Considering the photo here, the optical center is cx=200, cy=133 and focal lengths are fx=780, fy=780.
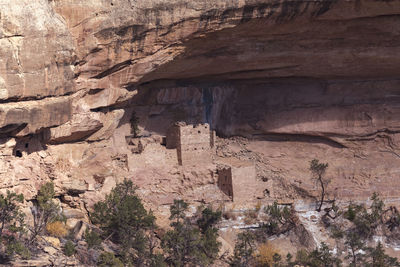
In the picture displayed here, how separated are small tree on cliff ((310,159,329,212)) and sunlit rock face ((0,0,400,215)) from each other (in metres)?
0.37

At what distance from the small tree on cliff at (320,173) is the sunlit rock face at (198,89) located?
373mm

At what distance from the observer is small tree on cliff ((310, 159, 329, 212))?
2502 cm

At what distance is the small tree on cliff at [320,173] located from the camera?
2502 cm

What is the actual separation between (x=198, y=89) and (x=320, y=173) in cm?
492

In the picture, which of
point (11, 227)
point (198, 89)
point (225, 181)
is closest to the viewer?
→ point (11, 227)

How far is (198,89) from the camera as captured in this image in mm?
26188

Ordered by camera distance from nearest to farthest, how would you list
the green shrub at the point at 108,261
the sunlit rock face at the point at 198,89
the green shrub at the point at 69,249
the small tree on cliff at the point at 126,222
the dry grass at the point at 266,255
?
the green shrub at the point at 69,249 < the green shrub at the point at 108,261 < the sunlit rock face at the point at 198,89 < the small tree on cliff at the point at 126,222 < the dry grass at the point at 266,255

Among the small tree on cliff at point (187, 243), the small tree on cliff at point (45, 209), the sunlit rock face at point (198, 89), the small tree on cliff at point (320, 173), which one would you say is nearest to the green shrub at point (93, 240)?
the small tree on cliff at point (45, 209)

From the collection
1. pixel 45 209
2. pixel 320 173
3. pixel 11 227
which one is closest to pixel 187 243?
pixel 45 209

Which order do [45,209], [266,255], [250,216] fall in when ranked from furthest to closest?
[250,216] < [266,255] < [45,209]

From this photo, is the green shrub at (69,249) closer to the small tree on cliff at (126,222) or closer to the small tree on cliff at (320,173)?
the small tree on cliff at (126,222)

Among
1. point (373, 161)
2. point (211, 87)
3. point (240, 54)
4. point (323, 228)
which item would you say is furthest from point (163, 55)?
point (373, 161)

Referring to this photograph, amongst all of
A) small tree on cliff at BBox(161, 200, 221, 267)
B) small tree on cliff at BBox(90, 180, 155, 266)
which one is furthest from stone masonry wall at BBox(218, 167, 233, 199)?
small tree on cliff at BBox(90, 180, 155, 266)

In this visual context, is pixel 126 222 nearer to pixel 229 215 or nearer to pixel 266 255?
pixel 229 215
